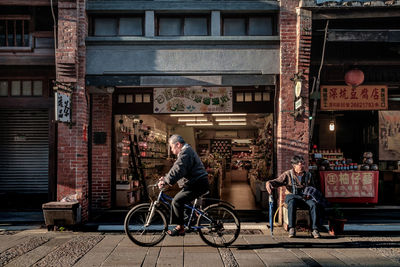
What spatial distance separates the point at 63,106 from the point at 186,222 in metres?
3.95

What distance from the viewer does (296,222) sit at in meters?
8.07

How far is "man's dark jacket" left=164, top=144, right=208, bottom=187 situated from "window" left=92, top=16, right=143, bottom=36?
4.23 meters

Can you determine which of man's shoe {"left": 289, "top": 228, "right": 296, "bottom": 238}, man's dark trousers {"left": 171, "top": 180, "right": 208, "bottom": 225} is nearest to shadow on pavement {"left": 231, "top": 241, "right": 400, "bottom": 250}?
man's shoe {"left": 289, "top": 228, "right": 296, "bottom": 238}

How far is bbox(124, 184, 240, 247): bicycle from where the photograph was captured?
6.98 metres

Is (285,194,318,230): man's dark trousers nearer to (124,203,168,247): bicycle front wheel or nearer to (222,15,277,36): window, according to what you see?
(124,203,168,247): bicycle front wheel

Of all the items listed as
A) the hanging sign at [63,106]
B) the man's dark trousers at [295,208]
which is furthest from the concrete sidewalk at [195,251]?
the hanging sign at [63,106]

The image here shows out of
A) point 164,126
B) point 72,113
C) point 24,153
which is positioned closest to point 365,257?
point 72,113

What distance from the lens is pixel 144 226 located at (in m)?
7.01

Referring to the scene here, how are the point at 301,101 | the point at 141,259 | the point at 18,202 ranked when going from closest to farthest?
1. the point at 141,259
2. the point at 301,101
3. the point at 18,202

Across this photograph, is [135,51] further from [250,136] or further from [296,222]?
[250,136]

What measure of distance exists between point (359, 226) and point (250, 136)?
14472mm

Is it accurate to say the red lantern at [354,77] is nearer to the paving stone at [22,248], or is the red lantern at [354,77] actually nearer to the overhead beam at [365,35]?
the overhead beam at [365,35]

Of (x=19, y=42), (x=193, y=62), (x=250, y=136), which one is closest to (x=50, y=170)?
(x=19, y=42)

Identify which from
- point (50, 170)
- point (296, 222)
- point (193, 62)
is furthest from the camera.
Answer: point (50, 170)
